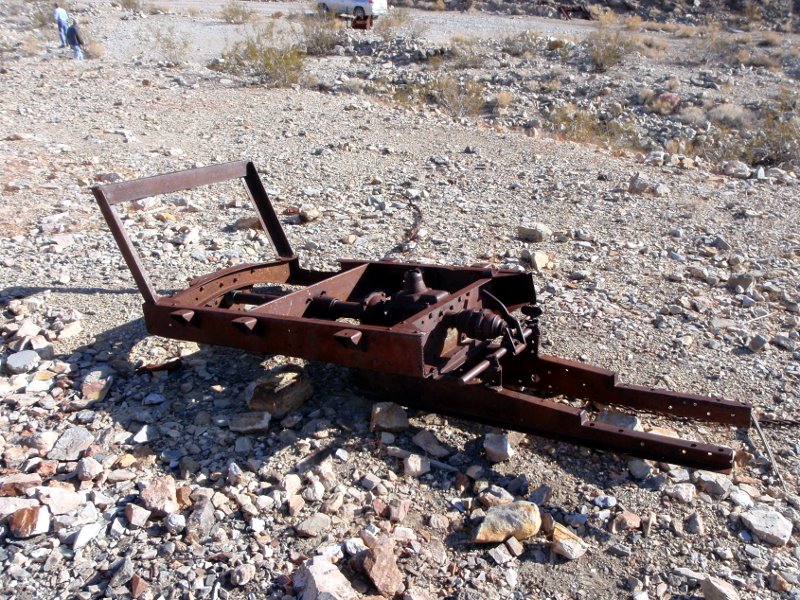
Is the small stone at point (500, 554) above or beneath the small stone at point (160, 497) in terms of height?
above

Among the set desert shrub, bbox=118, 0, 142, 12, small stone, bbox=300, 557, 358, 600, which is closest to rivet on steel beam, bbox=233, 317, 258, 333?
small stone, bbox=300, 557, 358, 600

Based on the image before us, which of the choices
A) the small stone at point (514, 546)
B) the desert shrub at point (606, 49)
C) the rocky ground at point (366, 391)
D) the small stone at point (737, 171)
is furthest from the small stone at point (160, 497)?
Result: the desert shrub at point (606, 49)

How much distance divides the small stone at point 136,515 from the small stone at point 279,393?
2.67ft

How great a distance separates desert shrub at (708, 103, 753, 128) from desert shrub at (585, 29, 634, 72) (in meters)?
4.29

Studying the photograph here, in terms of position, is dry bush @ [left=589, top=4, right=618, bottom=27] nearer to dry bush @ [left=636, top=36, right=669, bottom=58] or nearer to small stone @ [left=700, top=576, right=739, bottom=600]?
dry bush @ [left=636, top=36, right=669, bottom=58]

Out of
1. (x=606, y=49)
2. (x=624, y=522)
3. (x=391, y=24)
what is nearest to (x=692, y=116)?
(x=606, y=49)

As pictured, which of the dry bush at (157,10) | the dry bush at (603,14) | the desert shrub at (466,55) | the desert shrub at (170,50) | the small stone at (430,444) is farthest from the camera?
the dry bush at (603,14)

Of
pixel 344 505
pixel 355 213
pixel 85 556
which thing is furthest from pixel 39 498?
pixel 355 213

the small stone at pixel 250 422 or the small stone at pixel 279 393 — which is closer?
the small stone at pixel 250 422

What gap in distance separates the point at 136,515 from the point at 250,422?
2.42 feet

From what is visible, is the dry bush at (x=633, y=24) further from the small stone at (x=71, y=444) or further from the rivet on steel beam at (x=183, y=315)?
the small stone at (x=71, y=444)

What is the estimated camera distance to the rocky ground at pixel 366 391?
275 cm

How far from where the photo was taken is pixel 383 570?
262cm

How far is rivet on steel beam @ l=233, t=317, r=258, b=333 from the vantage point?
3.38 m
